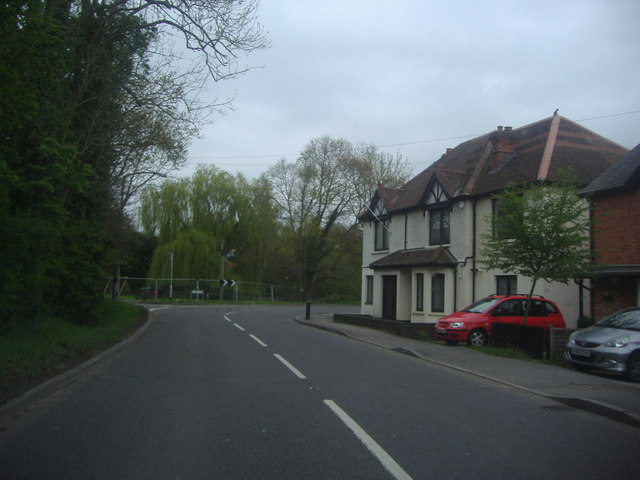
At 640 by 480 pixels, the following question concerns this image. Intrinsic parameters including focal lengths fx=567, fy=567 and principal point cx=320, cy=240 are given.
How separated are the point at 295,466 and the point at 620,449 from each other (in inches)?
143

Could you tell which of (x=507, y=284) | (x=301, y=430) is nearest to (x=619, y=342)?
(x=301, y=430)

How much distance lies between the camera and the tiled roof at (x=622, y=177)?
16.6 metres

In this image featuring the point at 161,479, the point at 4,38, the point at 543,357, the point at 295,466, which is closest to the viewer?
the point at 161,479

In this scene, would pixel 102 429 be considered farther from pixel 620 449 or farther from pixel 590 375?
pixel 590 375

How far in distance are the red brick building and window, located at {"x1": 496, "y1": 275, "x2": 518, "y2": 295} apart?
142 inches

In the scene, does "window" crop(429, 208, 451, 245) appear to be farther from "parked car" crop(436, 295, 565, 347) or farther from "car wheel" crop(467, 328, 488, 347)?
"car wheel" crop(467, 328, 488, 347)

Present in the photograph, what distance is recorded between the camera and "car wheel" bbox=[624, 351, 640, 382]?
1154cm

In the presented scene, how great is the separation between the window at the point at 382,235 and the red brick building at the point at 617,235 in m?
13.4

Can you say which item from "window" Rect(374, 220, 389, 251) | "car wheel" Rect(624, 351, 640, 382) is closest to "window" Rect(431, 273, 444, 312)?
"window" Rect(374, 220, 389, 251)

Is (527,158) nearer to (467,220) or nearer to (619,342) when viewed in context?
(467,220)

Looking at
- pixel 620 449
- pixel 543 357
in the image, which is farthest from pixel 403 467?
pixel 543 357

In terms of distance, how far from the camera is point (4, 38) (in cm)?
733

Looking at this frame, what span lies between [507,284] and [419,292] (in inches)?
186

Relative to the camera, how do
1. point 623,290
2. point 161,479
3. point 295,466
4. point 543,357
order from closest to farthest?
point 161,479
point 295,466
point 543,357
point 623,290
